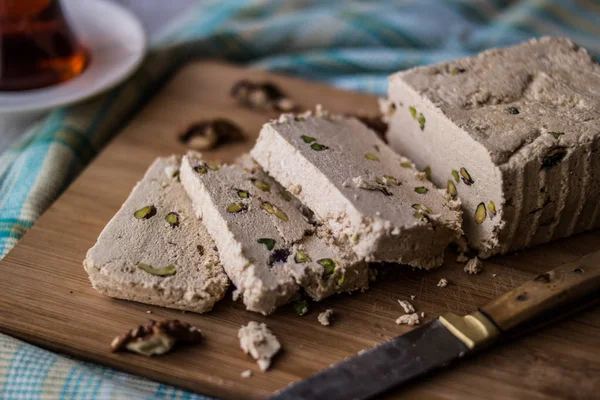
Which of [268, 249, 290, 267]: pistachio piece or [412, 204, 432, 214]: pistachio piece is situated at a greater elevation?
[412, 204, 432, 214]: pistachio piece

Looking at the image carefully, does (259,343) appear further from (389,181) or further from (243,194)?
(389,181)

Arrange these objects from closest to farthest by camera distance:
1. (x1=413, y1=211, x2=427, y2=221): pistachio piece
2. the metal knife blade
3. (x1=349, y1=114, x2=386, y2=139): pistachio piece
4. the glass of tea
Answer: the metal knife blade, (x1=413, y1=211, x2=427, y2=221): pistachio piece, (x1=349, y1=114, x2=386, y2=139): pistachio piece, the glass of tea

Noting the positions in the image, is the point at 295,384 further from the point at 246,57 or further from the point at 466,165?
the point at 246,57

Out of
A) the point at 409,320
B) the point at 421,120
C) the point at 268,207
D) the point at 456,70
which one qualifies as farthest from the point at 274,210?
the point at 456,70

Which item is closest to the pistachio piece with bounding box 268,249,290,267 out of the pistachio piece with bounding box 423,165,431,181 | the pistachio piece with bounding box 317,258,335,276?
the pistachio piece with bounding box 317,258,335,276

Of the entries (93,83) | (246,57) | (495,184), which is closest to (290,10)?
(246,57)

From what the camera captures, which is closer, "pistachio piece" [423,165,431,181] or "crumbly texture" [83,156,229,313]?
"crumbly texture" [83,156,229,313]

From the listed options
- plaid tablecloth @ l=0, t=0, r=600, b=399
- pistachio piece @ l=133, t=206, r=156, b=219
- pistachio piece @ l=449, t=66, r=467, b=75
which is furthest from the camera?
plaid tablecloth @ l=0, t=0, r=600, b=399

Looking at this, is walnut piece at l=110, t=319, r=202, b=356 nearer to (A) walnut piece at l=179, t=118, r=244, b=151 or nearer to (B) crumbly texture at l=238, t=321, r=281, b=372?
(B) crumbly texture at l=238, t=321, r=281, b=372

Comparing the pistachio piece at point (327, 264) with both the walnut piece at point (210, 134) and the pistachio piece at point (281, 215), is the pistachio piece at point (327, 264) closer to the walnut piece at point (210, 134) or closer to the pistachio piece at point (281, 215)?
the pistachio piece at point (281, 215)
